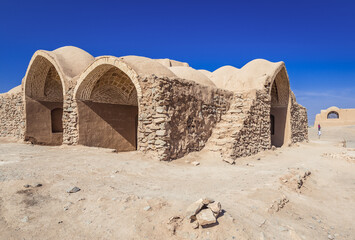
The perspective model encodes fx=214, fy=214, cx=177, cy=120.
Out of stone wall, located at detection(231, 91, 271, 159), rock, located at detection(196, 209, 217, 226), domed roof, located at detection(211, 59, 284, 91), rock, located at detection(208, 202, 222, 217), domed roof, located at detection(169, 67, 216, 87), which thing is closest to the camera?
rock, located at detection(196, 209, 217, 226)

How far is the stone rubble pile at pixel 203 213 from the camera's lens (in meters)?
2.13

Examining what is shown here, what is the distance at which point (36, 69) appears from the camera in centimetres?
992

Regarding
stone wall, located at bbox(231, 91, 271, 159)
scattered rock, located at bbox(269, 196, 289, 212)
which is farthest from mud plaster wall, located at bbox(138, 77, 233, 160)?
scattered rock, located at bbox(269, 196, 289, 212)

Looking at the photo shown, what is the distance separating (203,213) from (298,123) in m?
11.9

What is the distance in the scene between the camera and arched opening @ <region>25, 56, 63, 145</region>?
9.92m

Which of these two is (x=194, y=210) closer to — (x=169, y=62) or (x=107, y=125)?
(x=107, y=125)

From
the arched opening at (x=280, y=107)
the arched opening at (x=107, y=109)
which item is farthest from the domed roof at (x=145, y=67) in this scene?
the arched opening at (x=280, y=107)

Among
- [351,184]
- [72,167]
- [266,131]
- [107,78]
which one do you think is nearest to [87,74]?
[107,78]

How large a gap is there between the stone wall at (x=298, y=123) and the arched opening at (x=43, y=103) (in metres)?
12.1

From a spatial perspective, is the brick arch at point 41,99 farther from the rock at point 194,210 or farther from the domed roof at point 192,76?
the rock at point 194,210

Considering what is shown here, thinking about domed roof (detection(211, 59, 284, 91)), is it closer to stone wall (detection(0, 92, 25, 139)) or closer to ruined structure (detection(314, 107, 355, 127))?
stone wall (detection(0, 92, 25, 139))

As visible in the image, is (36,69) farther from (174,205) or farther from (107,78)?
(174,205)

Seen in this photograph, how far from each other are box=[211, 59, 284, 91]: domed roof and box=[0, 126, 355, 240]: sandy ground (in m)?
6.06

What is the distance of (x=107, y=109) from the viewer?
8812mm
